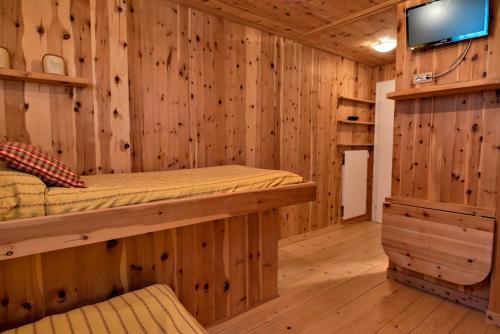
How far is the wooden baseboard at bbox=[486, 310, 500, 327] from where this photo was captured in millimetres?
1863

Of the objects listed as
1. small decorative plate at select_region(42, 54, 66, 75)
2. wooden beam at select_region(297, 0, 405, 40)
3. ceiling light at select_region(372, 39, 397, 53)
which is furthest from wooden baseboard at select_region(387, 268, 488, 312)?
small decorative plate at select_region(42, 54, 66, 75)

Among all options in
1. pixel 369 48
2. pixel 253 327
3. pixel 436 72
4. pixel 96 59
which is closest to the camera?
pixel 253 327

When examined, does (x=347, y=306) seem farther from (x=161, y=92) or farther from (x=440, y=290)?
(x=161, y=92)

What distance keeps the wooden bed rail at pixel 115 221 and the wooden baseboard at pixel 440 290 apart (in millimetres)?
1523

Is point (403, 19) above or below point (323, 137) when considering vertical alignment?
above

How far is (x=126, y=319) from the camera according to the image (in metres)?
1.30

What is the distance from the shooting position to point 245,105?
2.85m

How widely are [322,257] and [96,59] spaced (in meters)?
2.71

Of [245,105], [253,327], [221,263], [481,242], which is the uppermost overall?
[245,105]

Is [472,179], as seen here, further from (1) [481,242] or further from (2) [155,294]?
(2) [155,294]

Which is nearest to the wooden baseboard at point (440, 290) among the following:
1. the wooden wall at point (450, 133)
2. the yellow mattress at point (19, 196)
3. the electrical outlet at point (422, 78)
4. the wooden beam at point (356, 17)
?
the wooden wall at point (450, 133)

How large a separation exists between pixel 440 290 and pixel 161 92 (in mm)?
2720

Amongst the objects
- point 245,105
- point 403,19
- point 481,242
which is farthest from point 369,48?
point 481,242

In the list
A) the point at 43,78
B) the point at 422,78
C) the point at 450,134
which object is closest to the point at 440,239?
the point at 450,134
